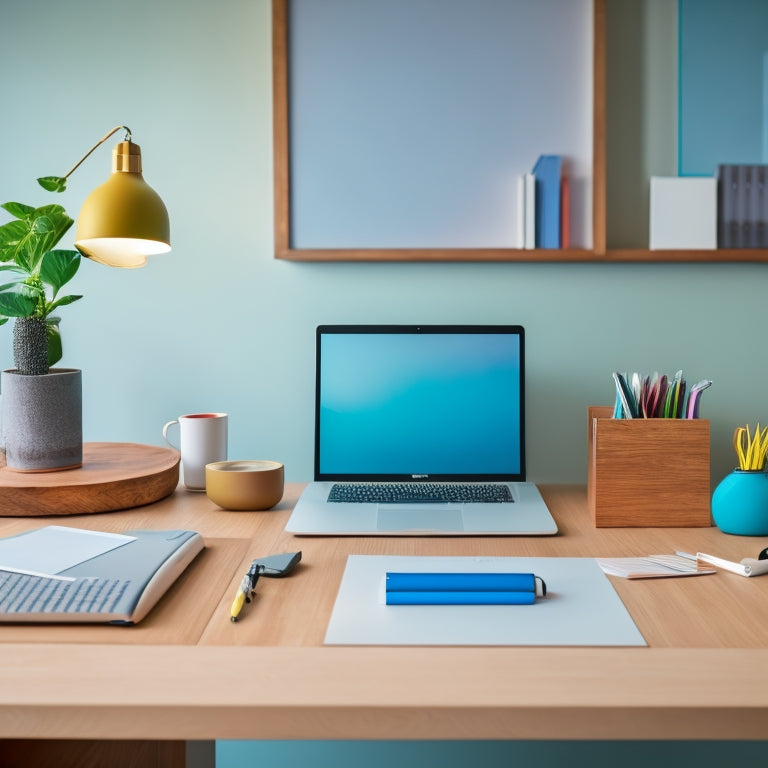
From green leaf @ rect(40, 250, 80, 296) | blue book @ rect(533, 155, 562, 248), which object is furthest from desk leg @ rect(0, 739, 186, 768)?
blue book @ rect(533, 155, 562, 248)

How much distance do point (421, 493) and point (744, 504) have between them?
50 centimetres

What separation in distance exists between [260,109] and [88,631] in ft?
3.55

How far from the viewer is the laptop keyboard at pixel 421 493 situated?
4.14 ft

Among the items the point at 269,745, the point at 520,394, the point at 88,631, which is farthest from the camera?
the point at 269,745

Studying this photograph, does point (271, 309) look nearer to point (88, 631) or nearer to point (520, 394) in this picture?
point (520, 394)

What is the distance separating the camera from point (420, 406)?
1.37 meters

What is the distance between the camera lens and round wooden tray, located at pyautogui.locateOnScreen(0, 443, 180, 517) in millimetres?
1179

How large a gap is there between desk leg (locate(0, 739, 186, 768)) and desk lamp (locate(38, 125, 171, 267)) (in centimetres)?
74

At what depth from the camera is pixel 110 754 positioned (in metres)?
1.01

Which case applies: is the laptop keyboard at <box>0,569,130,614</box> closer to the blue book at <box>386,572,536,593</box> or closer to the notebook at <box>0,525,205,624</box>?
the notebook at <box>0,525,205,624</box>

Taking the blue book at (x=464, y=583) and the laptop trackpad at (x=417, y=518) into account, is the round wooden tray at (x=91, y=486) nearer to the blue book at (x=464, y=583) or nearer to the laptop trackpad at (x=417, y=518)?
the laptop trackpad at (x=417, y=518)

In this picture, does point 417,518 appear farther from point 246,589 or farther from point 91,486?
point 91,486

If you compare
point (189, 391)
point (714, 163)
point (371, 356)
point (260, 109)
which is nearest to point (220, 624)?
point (371, 356)

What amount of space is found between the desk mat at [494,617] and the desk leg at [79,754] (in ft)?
1.30
